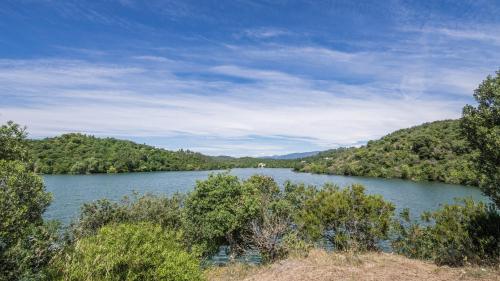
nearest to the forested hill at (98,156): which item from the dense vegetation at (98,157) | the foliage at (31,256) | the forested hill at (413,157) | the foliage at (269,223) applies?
the dense vegetation at (98,157)

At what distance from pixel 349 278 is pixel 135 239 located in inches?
317

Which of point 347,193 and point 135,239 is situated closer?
point 135,239

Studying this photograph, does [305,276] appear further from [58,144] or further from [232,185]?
[58,144]

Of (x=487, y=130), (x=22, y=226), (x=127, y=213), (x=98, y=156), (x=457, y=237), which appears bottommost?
(x=127, y=213)

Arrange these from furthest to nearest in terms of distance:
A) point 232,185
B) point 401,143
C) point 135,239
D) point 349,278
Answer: point 401,143
point 232,185
point 135,239
point 349,278

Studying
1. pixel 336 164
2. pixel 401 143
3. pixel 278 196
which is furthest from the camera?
pixel 336 164

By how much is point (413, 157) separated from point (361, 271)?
122 metres

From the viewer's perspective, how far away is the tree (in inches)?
572

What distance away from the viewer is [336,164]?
530 ft

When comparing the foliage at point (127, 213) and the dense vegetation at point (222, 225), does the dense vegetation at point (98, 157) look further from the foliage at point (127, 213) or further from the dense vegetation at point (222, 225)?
the dense vegetation at point (222, 225)

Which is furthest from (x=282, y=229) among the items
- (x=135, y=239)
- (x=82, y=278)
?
(x=82, y=278)

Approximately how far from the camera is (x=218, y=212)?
25.6m

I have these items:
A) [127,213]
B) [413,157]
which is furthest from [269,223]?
[413,157]

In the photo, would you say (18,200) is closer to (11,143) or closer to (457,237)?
(11,143)
